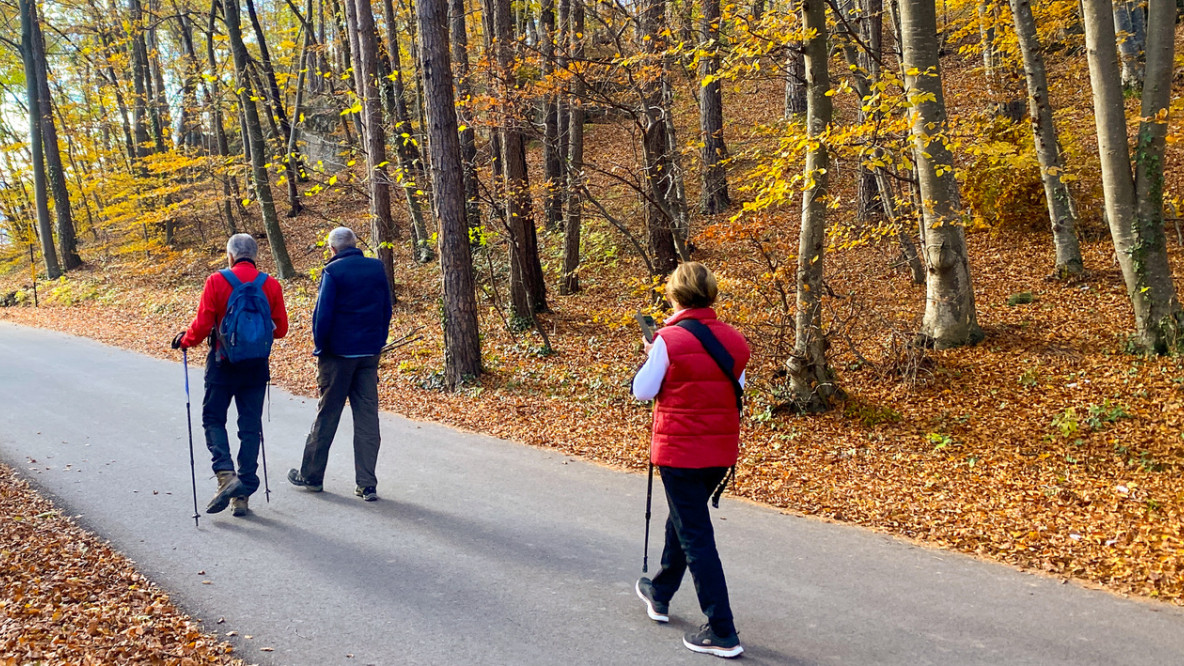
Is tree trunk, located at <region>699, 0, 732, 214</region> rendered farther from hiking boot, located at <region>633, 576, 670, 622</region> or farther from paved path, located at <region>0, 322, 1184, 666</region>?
hiking boot, located at <region>633, 576, 670, 622</region>

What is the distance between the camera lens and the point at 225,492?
5.98m

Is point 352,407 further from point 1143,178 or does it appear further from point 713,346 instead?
point 1143,178

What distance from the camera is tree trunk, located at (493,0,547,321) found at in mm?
12602

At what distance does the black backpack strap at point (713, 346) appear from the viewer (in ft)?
12.6

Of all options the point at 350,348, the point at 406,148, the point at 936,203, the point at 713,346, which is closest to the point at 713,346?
the point at 713,346

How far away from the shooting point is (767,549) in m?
5.46

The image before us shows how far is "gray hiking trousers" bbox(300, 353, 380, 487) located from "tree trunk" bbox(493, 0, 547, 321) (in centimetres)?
676

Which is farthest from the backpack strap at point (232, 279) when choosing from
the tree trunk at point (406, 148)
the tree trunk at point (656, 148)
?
the tree trunk at point (406, 148)

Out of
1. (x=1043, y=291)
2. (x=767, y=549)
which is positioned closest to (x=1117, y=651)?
(x=767, y=549)

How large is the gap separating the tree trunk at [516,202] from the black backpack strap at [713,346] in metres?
9.04

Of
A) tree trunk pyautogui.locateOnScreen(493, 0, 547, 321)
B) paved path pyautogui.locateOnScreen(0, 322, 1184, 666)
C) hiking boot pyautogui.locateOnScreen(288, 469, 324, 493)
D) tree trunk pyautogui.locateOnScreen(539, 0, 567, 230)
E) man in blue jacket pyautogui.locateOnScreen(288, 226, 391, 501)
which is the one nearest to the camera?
paved path pyautogui.locateOnScreen(0, 322, 1184, 666)

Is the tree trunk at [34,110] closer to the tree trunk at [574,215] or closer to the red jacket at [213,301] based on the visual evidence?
the tree trunk at [574,215]

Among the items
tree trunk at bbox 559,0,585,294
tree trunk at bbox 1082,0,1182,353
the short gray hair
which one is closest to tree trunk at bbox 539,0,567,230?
tree trunk at bbox 559,0,585,294

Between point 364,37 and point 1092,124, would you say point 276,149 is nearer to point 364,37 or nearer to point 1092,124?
point 364,37
